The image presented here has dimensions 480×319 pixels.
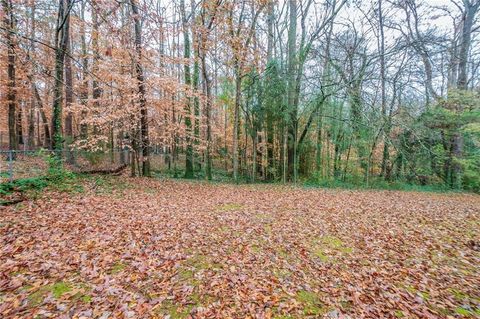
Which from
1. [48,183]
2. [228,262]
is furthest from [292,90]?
[48,183]

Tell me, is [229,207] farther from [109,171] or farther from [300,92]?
[300,92]

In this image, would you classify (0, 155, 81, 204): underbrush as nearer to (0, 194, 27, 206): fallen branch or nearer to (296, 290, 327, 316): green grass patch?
(0, 194, 27, 206): fallen branch

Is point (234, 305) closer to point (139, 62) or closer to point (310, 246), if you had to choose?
point (310, 246)

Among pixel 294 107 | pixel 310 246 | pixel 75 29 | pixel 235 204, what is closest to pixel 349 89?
pixel 294 107

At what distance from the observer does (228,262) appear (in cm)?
415

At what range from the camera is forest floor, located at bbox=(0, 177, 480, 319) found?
309 cm

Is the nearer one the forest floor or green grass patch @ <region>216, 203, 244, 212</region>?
the forest floor

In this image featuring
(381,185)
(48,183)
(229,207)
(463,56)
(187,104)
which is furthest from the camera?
(381,185)

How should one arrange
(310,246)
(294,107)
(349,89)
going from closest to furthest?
(310,246), (349,89), (294,107)

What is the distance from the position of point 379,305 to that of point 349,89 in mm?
9929

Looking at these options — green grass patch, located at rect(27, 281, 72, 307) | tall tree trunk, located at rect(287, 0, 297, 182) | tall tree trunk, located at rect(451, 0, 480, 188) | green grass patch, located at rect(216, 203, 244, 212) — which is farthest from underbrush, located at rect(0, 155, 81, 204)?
tall tree trunk, located at rect(451, 0, 480, 188)

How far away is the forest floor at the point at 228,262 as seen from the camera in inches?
121

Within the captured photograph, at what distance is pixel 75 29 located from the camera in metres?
12.3

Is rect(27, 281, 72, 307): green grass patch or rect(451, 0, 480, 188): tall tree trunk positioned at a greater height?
rect(451, 0, 480, 188): tall tree trunk
